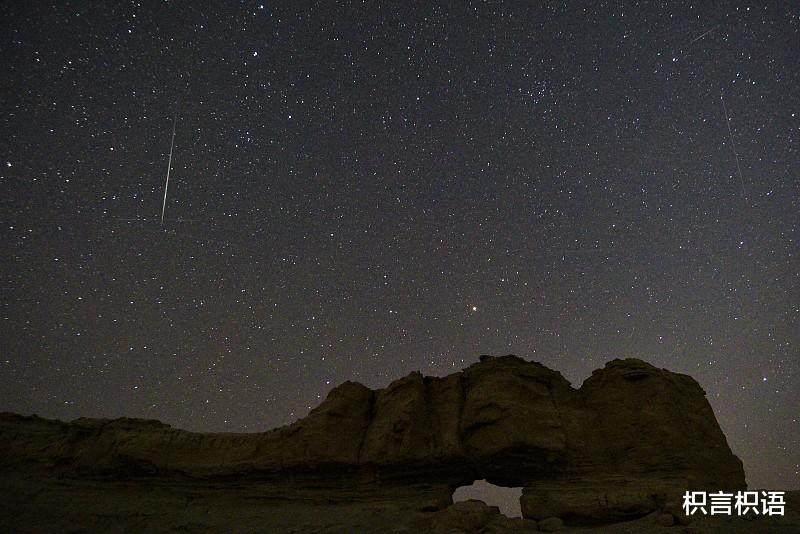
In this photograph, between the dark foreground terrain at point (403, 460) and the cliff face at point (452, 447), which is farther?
the cliff face at point (452, 447)

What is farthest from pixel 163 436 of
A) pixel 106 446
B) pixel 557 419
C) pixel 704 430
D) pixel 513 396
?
pixel 704 430

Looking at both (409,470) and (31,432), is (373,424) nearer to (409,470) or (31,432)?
(409,470)

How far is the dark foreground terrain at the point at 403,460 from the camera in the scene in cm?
1620

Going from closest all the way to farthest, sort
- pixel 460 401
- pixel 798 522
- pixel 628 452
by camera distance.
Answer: pixel 798 522, pixel 628 452, pixel 460 401

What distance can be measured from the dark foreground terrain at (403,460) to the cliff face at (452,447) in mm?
56

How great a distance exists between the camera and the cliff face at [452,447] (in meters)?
16.7

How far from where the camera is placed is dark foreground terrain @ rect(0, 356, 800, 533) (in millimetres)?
16203

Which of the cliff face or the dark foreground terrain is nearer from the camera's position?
the dark foreground terrain

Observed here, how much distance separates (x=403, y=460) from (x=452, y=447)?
6.78 ft

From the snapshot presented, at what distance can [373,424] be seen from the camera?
20203mm

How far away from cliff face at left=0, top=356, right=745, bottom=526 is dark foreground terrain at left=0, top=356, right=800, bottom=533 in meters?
0.06

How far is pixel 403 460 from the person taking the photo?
18359 mm

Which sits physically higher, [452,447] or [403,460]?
[452,447]

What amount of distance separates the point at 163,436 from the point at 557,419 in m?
17.7
